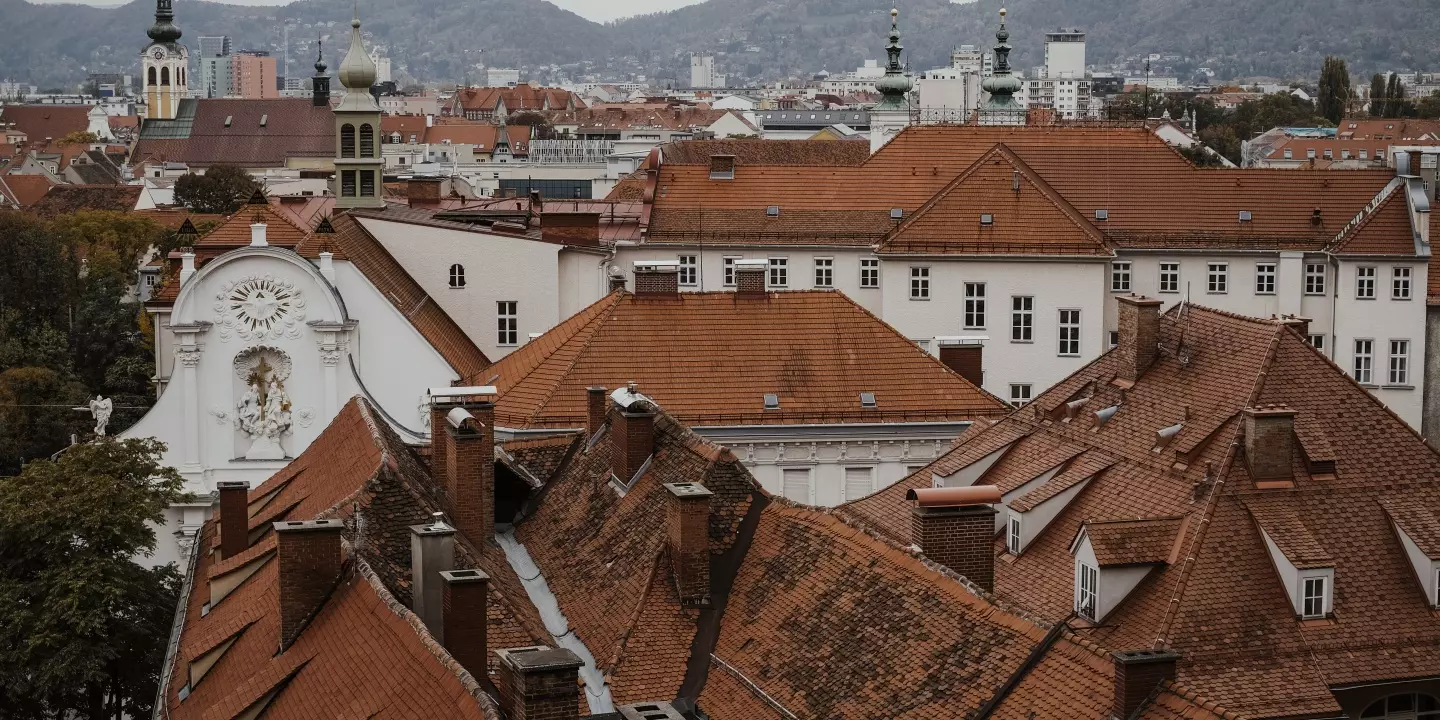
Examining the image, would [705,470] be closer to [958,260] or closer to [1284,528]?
[1284,528]

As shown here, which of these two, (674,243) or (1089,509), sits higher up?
(674,243)

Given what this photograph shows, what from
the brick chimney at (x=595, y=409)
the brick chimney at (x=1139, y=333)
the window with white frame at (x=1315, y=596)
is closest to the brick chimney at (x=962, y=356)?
the brick chimney at (x=1139, y=333)

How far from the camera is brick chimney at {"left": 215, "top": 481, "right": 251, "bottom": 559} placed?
36.5 m

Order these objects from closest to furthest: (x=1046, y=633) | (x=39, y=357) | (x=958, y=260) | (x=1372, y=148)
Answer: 1. (x=1046, y=633)
2. (x=958, y=260)
3. (x=39, y=357)
4. (x=1372, y=148)

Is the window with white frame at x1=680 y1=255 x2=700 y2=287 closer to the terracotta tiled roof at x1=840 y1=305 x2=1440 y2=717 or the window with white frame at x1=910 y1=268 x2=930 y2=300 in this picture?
the window with white frame at x1=910 y1=268 x2=930 y2=300

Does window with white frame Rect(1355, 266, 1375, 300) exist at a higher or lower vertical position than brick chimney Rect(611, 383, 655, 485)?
higher

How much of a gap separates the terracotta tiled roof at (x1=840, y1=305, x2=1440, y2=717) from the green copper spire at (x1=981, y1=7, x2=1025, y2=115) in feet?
208

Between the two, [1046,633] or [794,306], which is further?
[794,306]

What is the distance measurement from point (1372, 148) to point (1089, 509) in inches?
5540

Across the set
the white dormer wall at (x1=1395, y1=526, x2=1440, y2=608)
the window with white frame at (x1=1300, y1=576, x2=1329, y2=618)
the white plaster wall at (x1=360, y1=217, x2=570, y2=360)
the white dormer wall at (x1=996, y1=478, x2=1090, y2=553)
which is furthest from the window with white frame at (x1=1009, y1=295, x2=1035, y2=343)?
the window with white frame at (x1=1300, y1=576, x2=1329, y2=618)

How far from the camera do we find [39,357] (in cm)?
9475

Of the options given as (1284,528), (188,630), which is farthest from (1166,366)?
(188,630)

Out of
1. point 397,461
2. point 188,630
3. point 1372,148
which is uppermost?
point 1372,148

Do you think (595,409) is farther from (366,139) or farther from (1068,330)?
(366,139)
